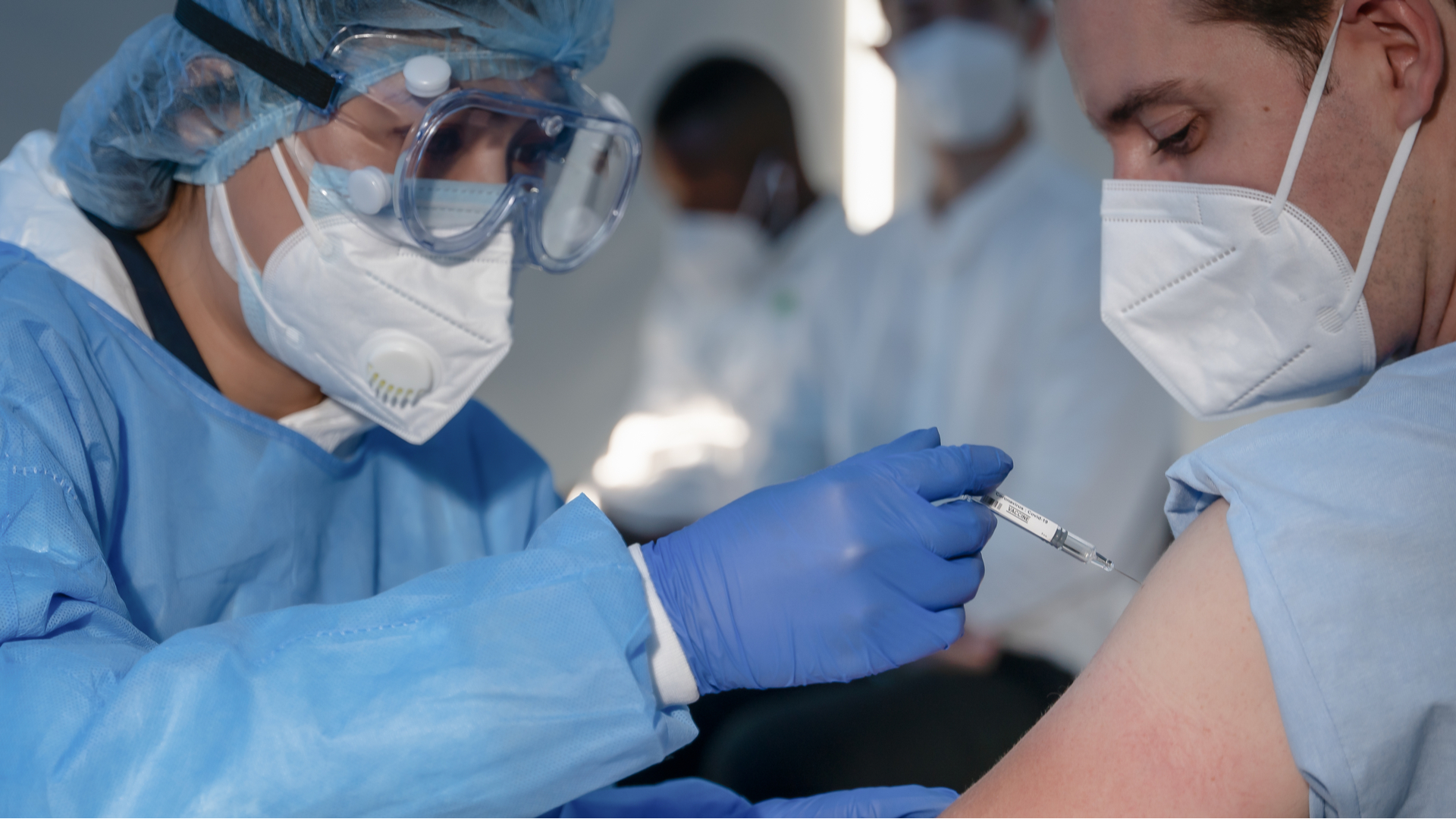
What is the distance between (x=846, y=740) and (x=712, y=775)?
24 centimetres

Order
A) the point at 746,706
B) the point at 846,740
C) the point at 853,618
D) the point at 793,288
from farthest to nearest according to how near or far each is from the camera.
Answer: the point at 793,288, the point at 746,706, the point at 846,740, the point at 853,618

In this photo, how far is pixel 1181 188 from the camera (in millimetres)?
1006

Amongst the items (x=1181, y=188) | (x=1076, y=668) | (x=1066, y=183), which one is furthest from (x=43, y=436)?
(x=1066, y=183)

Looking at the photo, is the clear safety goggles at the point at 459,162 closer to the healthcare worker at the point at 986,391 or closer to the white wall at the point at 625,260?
the healthcare worker at the point at 986,391

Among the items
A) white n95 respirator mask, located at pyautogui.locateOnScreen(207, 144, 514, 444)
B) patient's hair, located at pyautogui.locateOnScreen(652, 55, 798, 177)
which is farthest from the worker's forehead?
patient's hair, located at pyautogui.locateOnScreen(652, 55, 798, 177)

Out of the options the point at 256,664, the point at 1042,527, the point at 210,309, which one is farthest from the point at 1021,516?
the point at 210,309

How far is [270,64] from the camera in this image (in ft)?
3.40

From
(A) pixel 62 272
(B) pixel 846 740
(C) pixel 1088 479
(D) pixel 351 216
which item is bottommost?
(B) pixel 846 740

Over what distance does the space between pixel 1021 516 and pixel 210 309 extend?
0.95 m

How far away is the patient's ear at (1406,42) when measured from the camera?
2.84 ft

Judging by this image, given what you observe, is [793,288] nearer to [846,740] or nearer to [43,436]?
[846,740]

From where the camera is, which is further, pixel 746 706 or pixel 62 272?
pixel 746 706

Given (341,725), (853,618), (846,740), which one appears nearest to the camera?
(341,725)

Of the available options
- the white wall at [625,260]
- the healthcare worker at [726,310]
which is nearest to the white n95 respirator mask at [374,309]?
the healthcare worker at [726,310]
